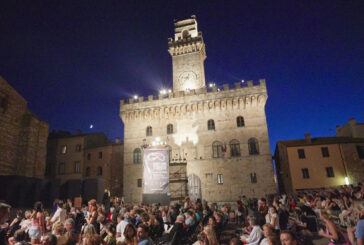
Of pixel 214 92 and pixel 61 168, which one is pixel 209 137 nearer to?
pixel 214 92

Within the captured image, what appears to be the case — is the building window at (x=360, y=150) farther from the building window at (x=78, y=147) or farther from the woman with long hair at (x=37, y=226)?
the building window at (x=78, y=147)

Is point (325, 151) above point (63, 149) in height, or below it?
below

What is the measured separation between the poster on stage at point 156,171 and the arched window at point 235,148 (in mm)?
8097

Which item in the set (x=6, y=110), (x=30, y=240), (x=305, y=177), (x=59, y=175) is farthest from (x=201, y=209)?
(x=59, y=175)

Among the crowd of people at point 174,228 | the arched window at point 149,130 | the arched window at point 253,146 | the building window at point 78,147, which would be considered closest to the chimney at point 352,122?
the arched window at point 253,146

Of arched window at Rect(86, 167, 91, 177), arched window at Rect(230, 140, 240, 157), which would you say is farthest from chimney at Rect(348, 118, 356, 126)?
arched window at Rect(86, 167, 91, 177)

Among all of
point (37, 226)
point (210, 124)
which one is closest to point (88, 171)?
point (210, 124)

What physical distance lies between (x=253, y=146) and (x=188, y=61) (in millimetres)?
13212

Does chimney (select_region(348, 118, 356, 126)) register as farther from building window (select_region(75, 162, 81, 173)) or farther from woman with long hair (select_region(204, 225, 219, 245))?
building window (select_region(75, 162, 81, 173))

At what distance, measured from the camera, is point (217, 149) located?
75.8 feet

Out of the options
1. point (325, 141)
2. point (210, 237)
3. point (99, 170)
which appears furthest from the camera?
point (99, 170)

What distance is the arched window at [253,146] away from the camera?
22328mm

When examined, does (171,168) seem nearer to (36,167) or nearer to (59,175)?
(36,167)

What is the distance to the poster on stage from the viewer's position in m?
16.9
